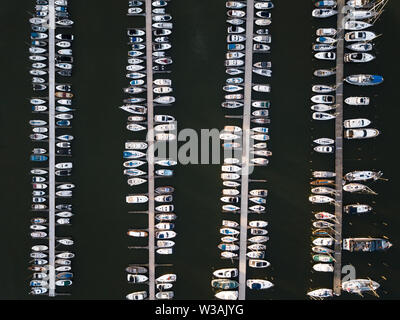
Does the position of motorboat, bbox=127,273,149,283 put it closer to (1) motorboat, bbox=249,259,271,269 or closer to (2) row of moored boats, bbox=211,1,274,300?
(2) row of moored boats, bbox=211,1,274,300

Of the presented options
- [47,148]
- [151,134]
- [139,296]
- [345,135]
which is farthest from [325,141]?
[47,148]

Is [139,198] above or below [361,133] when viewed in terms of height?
below

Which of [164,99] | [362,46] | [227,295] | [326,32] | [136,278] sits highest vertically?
[326,32]

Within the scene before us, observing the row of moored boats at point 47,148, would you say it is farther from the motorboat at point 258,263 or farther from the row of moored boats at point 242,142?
the motorboat at point 258,263

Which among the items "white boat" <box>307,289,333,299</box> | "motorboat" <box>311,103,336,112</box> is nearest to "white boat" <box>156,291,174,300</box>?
"white boat" <box>307,289,333,299</box>

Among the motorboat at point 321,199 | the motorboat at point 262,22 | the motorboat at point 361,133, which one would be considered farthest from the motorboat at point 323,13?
the motorboat at point 321,199

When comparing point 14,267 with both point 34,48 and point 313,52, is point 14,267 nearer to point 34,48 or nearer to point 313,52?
point 34,48

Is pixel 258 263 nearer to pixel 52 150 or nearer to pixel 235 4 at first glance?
pixel 52 150

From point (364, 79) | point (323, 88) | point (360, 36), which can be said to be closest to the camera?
point (360, 36)
